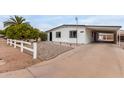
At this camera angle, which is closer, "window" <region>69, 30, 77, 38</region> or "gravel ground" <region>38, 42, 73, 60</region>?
"gravel ground" <region>38, 42, 73, 60</region>

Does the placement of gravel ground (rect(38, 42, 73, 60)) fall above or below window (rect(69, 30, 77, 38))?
below

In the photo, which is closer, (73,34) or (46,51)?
(46,51)

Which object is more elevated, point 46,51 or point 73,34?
point 73,34

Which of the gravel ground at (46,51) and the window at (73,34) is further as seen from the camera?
the window at (73,34)
